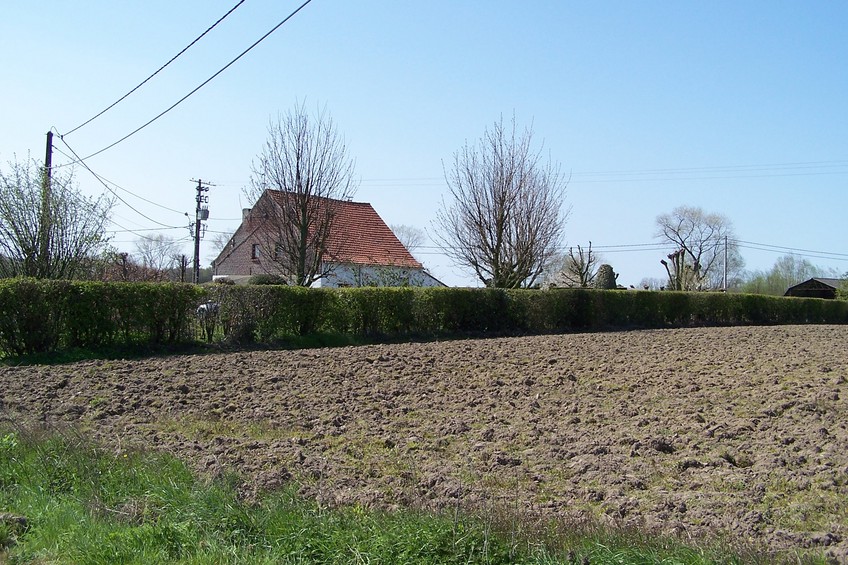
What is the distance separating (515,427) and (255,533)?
163 inches

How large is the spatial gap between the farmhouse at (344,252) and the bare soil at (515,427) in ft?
35.7

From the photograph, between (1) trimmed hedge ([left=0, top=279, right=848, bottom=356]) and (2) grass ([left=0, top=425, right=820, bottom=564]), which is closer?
(2) grass ([left=0, top=425, right=820, bottom=564])

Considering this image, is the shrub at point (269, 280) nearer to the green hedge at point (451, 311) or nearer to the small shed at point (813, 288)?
the green hedge at point (451, 311)

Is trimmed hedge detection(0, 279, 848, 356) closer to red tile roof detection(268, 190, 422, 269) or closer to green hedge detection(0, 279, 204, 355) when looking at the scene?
green hedge detection(0, 279, 204, 355)

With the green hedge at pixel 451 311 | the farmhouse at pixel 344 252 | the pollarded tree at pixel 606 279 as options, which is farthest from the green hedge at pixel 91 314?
the pollarded tree at pixel 606 279

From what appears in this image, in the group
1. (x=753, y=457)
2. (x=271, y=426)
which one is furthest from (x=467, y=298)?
(x=753, y=457)

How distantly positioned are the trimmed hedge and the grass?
10136 millimetres

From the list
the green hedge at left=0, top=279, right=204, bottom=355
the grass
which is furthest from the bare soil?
the green hedge at left=0, top=279, right=204, bottom=355

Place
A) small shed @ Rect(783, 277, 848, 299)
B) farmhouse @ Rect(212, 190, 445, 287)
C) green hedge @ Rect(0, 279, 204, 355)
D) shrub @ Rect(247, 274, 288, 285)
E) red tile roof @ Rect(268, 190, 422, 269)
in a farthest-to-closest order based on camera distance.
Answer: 1. small shed @ Rect(783, 277, 848, 299)
2. red tile roof @ Rect(268, 190, 422, 269)
3. shrub @ Rect(247, 274, 288, 285)
4. farmhouse @ Rect(212, 190, 445, 287)
5. green hedge @ Rect(0, 279, 204, 355)

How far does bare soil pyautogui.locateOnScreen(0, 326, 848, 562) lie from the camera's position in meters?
5.26

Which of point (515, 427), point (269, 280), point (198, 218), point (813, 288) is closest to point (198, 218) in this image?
point (198, 218)

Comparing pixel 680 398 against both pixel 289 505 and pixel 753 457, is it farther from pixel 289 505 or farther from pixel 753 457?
pixel 289 505

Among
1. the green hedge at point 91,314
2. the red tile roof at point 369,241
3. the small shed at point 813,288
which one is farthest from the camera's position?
the small shed at point 813,288

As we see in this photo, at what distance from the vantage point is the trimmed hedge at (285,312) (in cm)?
1455
